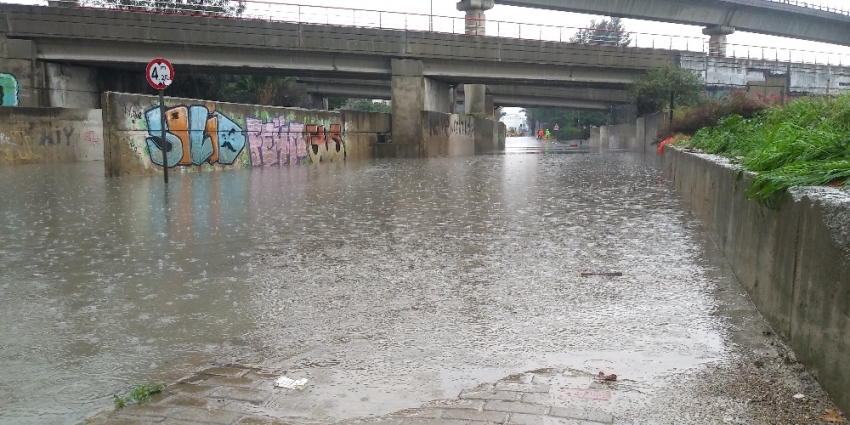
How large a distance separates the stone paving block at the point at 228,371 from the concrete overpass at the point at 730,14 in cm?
4987

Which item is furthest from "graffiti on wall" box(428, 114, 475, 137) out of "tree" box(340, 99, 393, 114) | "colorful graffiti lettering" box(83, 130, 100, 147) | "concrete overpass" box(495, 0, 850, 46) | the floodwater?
"tree" box(340, 99, 393, 114)

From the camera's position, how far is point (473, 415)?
10.5 feet

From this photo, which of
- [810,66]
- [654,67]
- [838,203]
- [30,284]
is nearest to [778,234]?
[838,203]

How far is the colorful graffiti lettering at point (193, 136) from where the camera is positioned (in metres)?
17.7

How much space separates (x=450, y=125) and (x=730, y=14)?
2944 cm

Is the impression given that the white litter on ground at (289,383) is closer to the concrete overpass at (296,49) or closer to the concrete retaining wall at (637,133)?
the concrete retaining wall at (637,133)

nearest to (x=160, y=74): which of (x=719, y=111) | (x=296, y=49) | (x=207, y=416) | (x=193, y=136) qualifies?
(x=193, y=136)

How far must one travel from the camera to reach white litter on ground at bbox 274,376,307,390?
11.9ft

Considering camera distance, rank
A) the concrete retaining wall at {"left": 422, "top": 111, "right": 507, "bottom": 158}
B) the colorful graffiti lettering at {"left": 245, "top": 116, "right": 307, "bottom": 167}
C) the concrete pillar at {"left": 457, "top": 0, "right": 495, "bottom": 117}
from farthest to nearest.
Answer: the concrete pillar at {"left": 457, "top": 0, "right": 495, "bottom": 117}, the concrete retaining wall at {"left": 422, "top": 111, "right": 507, "bottom": 158}, the colorful graffiti lettering at {"left": 245, "top": 116, "right": 307, "bottom": 167}

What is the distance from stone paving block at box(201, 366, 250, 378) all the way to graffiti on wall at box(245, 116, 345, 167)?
18554 mm

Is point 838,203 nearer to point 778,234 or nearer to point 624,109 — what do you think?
point 778,234

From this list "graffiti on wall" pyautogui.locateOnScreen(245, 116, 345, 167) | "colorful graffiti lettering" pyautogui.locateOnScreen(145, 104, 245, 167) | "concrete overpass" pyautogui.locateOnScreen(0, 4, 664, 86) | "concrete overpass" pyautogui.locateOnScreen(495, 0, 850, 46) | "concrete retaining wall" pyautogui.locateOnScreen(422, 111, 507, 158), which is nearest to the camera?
"colorful graffiti lettering" pyautogui.locateOnScreen(145, 104, 245, 167)

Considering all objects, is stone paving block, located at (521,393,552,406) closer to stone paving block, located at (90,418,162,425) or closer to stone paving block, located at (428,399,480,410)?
stone paving block, located at (428,399,480,410)

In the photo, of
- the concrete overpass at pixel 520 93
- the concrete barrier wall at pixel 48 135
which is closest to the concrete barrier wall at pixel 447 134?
the concrete overpass at pixel 520 93
